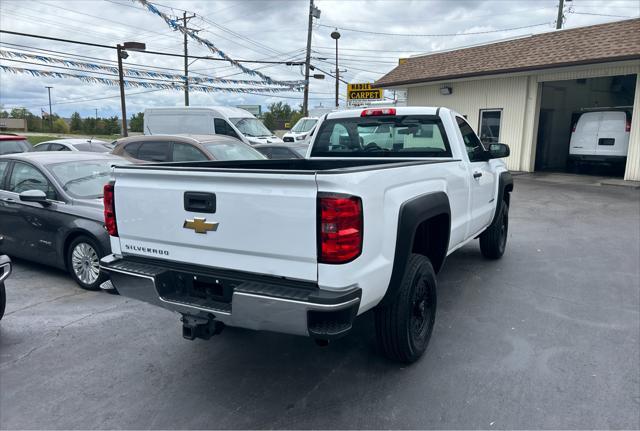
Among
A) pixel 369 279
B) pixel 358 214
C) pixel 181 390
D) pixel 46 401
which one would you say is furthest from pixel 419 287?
pixel 46 401

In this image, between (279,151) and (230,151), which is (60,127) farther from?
(230,151)

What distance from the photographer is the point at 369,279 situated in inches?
109

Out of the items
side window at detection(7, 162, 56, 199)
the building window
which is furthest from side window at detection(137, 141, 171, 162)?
the building window

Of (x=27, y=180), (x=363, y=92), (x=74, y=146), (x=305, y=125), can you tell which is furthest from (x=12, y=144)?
(x=363, y=92)

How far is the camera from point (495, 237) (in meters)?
6.21

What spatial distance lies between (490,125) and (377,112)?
14.4 metres

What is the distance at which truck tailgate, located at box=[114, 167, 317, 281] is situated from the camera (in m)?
2.62

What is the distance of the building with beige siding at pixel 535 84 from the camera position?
14141 mm

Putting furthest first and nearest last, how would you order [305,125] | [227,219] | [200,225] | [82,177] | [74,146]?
[305,125], [74,146], [82,177], [200,225], [227,219]

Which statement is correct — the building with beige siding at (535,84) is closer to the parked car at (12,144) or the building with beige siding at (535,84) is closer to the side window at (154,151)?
the side window at (154,151)

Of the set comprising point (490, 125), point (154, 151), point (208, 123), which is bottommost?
point (154, 151)

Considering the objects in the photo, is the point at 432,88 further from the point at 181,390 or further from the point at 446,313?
the point at 181,390

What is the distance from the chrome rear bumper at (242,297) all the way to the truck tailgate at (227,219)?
0.07 meters

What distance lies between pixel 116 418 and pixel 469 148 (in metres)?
4.03
